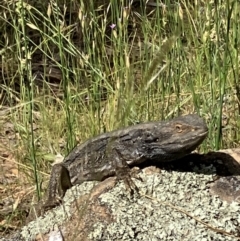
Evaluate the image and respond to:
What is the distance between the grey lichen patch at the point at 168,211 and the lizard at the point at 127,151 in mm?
90

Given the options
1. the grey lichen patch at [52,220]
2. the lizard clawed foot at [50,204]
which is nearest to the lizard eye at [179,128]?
the grey lichen patch at [52,220]

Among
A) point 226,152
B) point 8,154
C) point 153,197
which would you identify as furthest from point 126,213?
point 8,154

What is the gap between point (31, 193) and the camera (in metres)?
4.50

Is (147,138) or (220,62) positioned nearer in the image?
(147,138)

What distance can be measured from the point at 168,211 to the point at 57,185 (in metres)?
0.80

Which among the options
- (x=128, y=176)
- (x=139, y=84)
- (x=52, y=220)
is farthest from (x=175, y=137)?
(x=139, y=84)

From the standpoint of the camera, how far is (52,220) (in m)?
3.22

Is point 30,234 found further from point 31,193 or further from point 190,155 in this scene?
point 31,193

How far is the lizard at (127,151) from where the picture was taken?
3.13m

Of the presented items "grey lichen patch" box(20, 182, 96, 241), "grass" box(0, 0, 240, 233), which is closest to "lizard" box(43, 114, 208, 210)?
"grey lichen patch" box(20, 182, 96, 241)

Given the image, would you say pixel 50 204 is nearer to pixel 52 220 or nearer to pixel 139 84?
pixel 52 220

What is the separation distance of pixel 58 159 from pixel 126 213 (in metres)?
1.71

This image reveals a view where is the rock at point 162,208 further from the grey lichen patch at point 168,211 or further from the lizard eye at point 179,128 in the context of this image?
the lizard eye at point 179,128

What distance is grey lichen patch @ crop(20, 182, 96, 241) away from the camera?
3171 mm
